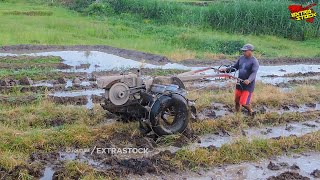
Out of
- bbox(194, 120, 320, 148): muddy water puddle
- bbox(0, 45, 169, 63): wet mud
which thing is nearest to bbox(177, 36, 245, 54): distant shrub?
bbox(0, 45, 169, 63): wet mud

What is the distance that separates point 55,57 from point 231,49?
22.7ft

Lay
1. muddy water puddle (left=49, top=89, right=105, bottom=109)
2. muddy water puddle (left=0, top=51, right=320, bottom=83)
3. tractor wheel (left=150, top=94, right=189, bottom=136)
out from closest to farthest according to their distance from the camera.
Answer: tractor wheel (left=150, top=94, right=189, bottom=136)
muddy water puddle (left=49, top=89, right=105, bottom=109)
muddy water puddle (left=0, top=51, right=320, bottom=83)

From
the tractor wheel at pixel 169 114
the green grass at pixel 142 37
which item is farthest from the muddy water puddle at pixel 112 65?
the tractor wheel at pixel 169 114

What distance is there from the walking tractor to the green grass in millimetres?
7905

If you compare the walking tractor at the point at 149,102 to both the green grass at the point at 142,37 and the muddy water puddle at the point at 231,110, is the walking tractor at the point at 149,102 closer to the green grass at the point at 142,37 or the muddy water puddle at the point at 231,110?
the muddy water puddle at the point at 231,110

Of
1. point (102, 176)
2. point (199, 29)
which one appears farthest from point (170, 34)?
point (102, 176)

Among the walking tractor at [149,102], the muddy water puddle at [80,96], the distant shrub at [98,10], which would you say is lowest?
the muddy water puddle at [80,96]

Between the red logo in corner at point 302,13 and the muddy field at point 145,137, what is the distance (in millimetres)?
8779

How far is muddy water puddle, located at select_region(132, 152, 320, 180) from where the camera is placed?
6.72 m

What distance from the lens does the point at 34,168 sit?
252 inches

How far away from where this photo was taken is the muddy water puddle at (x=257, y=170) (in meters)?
6.72

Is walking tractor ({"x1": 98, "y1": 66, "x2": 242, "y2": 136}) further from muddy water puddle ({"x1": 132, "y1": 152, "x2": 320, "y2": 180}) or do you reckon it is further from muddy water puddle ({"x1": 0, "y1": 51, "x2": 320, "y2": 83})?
muddy water puddle ({"x1": 0, "y1": 51, "x2": 320, "y2": 83})

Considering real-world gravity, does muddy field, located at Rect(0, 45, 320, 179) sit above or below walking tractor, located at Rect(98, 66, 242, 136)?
below

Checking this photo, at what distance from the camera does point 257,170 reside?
23.2 feet
